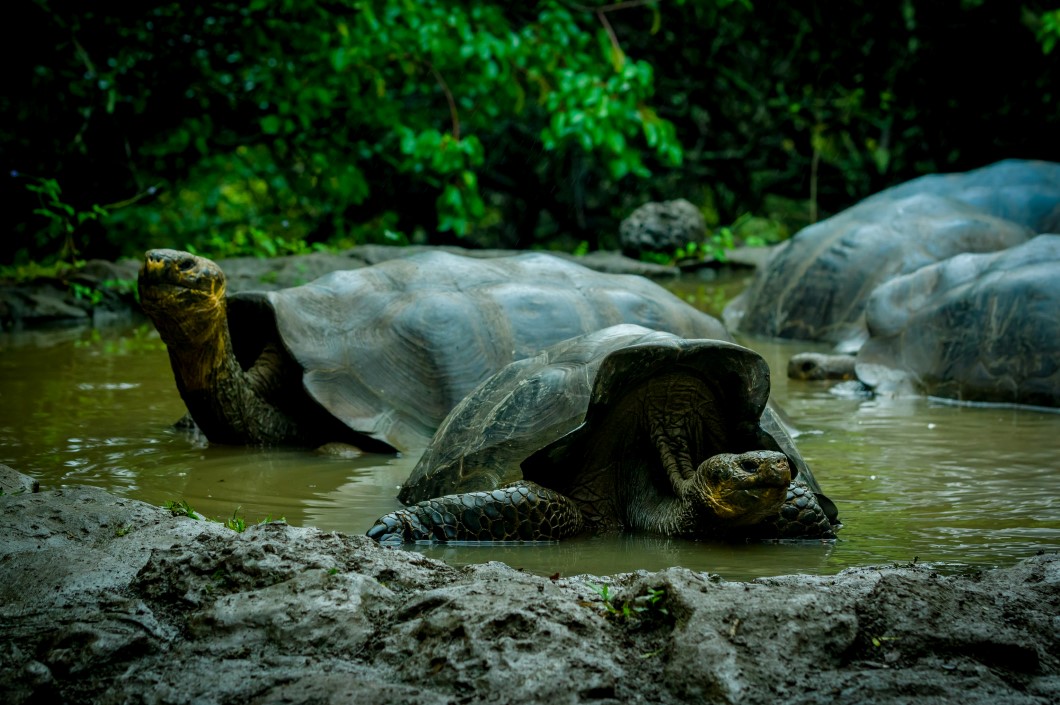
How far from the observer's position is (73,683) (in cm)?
187

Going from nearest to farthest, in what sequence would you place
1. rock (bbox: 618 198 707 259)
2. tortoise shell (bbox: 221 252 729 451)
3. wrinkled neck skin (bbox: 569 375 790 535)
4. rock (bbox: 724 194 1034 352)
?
1. wrinkled neck skin (bbox: 569 375 790 535)
2. tortoise shell (bbox: 221 252 729 451)
3. rock (bbox: 724 194 1034 352)
4. rock (bbox: 618 198 707 259)

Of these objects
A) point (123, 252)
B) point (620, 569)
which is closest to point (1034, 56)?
point (123, 252)

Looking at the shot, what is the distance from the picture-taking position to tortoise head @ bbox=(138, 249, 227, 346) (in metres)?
4.40

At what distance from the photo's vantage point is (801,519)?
315 cm

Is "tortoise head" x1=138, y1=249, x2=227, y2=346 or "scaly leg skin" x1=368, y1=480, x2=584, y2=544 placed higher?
"tortoise head" x1=138, y1=249, x2=227, y2=346

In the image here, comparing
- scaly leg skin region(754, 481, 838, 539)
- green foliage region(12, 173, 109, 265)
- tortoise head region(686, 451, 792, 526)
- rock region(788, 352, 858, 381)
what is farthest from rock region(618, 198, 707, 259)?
tortoise head region(686, 451, 792, 526)

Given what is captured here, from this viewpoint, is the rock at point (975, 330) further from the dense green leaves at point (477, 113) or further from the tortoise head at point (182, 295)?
the dense green leaves at point (477, 113)

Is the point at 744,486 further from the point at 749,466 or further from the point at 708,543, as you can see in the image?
the point at 708,543

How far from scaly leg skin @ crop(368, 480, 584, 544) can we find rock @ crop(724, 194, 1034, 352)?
4.91m

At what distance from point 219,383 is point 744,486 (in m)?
2.60

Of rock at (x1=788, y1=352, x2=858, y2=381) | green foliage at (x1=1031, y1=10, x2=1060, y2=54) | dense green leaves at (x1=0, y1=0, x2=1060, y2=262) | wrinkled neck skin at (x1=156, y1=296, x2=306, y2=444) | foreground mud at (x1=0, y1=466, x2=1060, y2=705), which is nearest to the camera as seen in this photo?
foreground mud at (x1=0, y1=466, x2=1060, y2=705)

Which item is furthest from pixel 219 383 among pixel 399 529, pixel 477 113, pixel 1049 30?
pixel 1049 30

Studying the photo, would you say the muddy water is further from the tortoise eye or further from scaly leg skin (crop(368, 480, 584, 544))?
the tortoise eye

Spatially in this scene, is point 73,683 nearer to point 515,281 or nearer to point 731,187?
point 515,281
